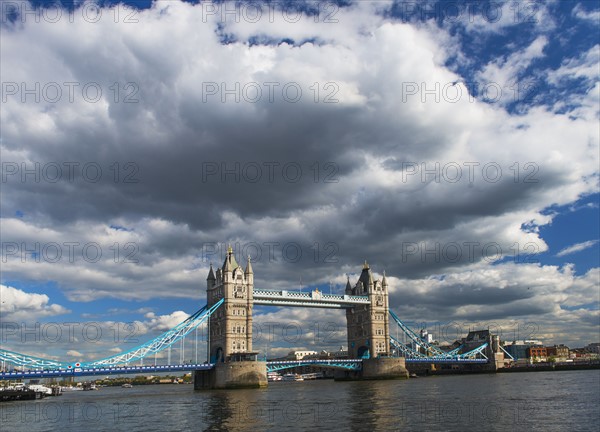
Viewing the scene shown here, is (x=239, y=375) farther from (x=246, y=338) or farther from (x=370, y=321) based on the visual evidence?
(x=370, y=321)

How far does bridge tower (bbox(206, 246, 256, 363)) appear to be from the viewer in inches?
4043

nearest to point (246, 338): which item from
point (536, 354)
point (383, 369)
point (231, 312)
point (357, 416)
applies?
point (231, 312)

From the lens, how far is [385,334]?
Result: 131375 millimetres

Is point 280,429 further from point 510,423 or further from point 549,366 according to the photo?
point 549,366

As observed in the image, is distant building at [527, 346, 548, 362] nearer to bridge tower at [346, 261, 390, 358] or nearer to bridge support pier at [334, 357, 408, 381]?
bridge tower at [346, 261, 390, 358]

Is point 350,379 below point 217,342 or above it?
below

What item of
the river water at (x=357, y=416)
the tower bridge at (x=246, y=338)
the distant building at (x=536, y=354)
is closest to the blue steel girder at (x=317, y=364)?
the tower bridge at (x=246, y=338)

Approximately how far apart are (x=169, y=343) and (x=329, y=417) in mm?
60740

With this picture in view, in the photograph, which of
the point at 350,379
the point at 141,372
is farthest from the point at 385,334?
the point at 141,372

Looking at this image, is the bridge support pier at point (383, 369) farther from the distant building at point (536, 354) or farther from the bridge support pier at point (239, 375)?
the distant building at point (536, 354)

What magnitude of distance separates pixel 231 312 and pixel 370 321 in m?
38.9

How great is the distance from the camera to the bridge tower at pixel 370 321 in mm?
129500

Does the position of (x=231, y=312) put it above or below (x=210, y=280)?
below

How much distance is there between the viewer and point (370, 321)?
5118 inches
